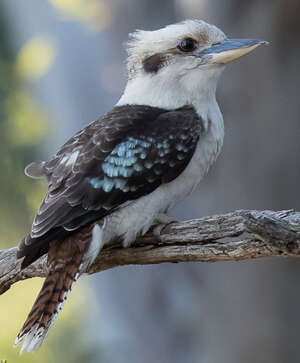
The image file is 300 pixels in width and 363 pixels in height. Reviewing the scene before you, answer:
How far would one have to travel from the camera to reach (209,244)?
292 centimetres

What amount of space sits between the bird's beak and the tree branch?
0.71 m

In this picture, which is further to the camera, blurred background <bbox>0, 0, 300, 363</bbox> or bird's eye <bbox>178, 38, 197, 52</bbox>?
blurred background <bbox>0, 0, 300, 363</bbox>

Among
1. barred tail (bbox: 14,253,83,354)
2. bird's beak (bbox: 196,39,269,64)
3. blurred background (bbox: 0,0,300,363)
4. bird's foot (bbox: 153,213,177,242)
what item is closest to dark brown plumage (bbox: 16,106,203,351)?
barred tail (bbox: 14,253,83,354)

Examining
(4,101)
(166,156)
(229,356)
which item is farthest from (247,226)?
(4,101)

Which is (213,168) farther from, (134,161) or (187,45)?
(134,161)

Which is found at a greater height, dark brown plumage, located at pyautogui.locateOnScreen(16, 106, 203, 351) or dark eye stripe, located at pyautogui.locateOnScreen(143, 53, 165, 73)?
dark eye stripe, located at pyautogui.locateOnScreen(143, 53, 165, 73)

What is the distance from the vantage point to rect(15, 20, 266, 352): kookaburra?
2854 mm

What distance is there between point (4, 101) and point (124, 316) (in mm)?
2509

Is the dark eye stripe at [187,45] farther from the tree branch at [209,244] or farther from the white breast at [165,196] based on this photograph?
the tree branch at [209,244]

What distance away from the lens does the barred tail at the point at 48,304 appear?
2766 mm

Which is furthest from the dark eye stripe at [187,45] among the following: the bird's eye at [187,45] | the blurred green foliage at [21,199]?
the blurred green foliage at [21,199]

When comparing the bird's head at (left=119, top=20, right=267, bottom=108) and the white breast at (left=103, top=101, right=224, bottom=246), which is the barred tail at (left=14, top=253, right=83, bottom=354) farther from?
the bird's head at (left=119, top=20, right=267, bottom=108)

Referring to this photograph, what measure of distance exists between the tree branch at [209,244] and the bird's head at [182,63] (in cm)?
58

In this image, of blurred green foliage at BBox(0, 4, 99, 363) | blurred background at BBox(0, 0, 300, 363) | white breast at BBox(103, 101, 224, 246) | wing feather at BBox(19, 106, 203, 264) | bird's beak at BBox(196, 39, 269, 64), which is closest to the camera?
wing feather at BBox(19, 106, 203, 264)
